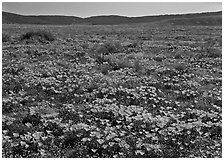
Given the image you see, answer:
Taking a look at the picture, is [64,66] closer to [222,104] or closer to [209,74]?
[209,74]

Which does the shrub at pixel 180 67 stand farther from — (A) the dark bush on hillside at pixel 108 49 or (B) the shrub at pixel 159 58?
(A) the dark bush on hillside at pixel 108 49

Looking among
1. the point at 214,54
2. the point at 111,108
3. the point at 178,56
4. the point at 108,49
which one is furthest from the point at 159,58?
the point at 111,108

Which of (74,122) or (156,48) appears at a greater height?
(156,48)

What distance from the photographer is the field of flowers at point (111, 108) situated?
28.3ft

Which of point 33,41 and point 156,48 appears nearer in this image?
point 156,48

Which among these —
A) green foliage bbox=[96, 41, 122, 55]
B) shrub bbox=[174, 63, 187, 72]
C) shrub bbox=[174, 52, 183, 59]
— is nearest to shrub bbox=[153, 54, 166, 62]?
shrub bbox=[174, 52, 183, 59]

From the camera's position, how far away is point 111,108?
11.1 meters

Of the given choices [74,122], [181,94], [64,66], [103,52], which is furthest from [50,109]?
[103,52]

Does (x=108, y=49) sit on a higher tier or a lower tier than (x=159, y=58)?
higher

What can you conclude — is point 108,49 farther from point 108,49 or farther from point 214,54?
point 214,54

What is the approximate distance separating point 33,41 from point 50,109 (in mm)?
18655

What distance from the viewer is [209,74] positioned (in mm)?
16219

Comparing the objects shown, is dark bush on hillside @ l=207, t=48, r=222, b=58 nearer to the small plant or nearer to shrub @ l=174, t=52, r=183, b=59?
shrub @ l=174, t=52, r=183, b=59

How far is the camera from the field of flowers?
8.64 meters
